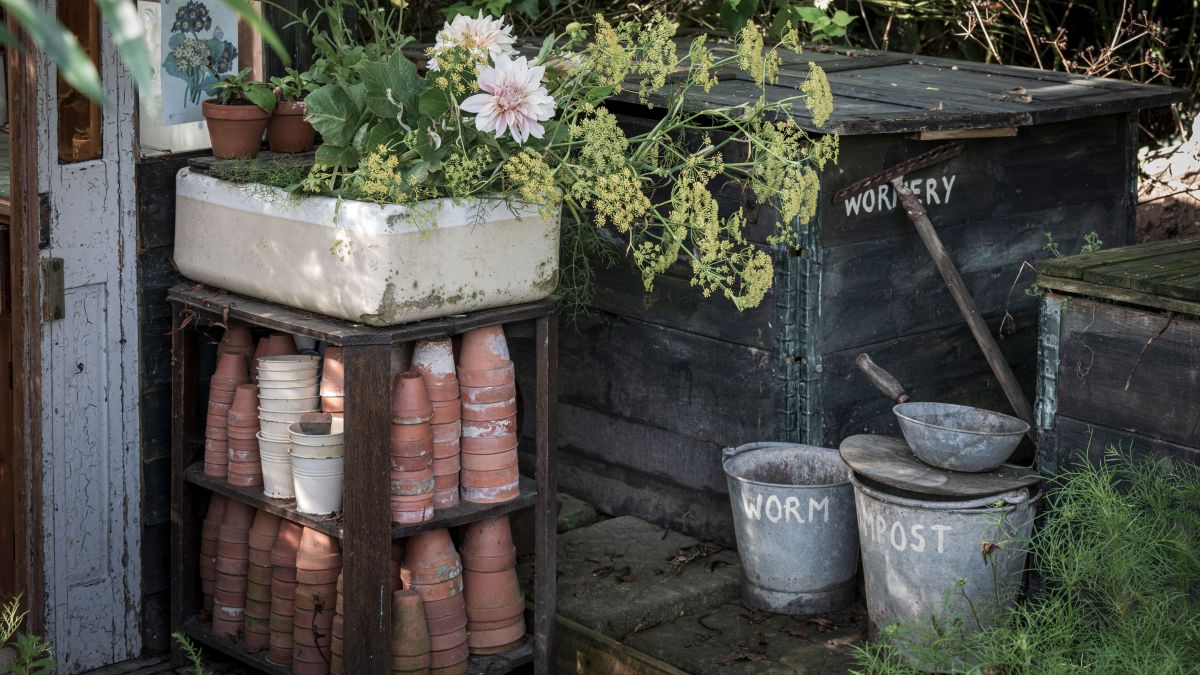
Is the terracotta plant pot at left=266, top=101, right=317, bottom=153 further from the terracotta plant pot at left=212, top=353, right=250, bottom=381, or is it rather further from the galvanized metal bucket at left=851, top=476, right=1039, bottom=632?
the galvanized metal bucket at left=851, top=476, right=1039, bottom=632

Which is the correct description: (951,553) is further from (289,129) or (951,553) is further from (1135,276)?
(289,129)

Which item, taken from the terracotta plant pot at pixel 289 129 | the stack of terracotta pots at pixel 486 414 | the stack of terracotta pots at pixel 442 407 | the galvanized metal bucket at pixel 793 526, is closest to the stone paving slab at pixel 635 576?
the galvanized metal bucket at pixel 793 526

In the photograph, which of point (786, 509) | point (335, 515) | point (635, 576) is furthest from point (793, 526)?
point (335, 515)

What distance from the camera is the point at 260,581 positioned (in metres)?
4.16

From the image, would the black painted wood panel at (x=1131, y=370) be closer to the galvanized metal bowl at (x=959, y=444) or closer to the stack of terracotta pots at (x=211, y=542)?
the galvanized metal bowl at (x=959, y=444)

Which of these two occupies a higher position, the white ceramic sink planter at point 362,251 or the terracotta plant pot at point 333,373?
the white ceramic sink planter at point 362,251

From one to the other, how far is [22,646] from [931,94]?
3.29 m

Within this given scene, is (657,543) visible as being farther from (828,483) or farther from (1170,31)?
(1170,31)

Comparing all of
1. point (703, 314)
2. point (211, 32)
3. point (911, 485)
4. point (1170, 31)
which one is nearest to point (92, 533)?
point (211, 32)

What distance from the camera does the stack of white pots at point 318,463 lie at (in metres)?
3.80

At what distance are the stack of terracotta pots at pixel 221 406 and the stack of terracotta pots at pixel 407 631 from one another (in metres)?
0.73

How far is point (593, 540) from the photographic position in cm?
481

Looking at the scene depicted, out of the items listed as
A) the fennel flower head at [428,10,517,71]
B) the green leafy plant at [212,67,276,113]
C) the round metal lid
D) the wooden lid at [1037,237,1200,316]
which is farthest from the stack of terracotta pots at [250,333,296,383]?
the wooden lid at [1037,237,1200,316]

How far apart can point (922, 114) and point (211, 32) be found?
86.4 inches
